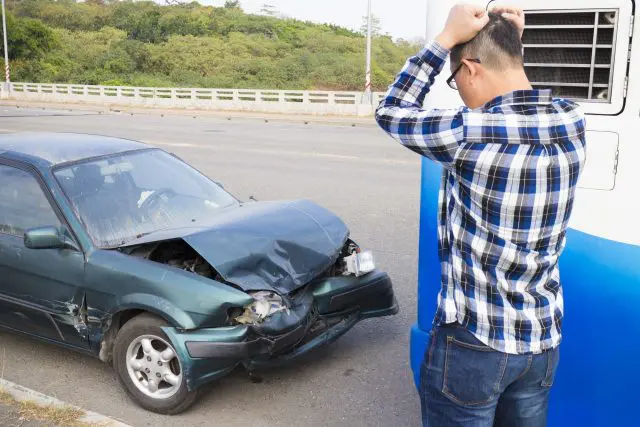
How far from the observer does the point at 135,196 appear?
4.67 meters

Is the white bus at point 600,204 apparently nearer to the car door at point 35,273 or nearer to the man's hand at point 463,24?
the man's hand at point 463,24

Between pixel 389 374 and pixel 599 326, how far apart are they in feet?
6.58

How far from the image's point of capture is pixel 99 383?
444cm

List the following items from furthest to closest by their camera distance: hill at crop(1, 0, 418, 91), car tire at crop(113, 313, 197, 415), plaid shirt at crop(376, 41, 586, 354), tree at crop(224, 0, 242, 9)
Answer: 1. tree at crop(224, 0, 242, 9)
2. hill at crop(1, 0, 418, 91)
3. car tire at crop(113, 313, 197, 415)
4. plaid shirt at crop(376, 41, 586, 354)

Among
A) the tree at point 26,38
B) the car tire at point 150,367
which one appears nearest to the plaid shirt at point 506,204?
the car tire at point 150,367

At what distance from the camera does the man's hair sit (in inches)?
75.7

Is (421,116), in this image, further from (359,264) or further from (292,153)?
(292,153)

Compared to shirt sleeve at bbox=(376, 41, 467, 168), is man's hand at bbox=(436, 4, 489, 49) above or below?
above

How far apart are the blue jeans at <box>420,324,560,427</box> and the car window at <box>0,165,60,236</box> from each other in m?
2.99

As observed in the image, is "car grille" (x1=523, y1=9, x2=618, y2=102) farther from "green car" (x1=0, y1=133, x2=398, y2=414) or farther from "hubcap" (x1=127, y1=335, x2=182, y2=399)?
"hubcap" (x1=127, y1=335, x2=182, y2=399)

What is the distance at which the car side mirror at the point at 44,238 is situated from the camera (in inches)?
161

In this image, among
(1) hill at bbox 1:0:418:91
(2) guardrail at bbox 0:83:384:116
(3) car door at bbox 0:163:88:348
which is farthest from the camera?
(1) hill at bbox 1:0:418:91

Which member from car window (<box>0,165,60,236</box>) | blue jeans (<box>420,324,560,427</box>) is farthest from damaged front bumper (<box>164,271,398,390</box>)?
blue jeans (<box>420,324,560,427</box>)

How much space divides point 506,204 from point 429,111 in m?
0.35
